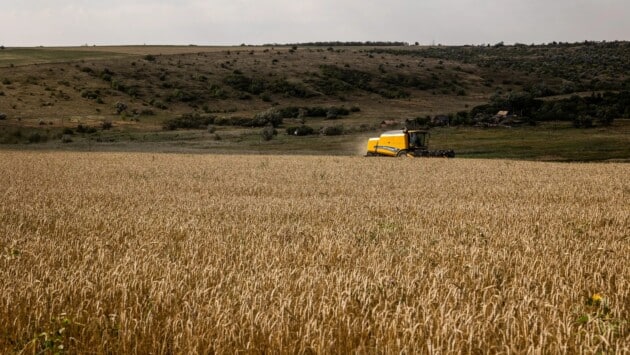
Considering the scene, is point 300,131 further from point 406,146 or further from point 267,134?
point 406,146

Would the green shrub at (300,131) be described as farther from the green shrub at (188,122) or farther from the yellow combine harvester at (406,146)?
the yellow combine harvester at (406,146)

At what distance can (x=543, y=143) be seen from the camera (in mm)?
47094

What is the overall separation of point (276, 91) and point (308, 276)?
3344 inches

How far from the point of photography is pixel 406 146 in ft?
128

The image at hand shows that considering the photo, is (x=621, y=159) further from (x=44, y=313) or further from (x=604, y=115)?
(x=44, y=313)

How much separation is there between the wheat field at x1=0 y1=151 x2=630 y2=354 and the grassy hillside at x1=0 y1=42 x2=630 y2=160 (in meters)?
33.8

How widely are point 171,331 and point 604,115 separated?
6144 centimetres

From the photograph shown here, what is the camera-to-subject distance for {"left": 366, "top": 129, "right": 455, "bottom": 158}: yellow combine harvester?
126 ft

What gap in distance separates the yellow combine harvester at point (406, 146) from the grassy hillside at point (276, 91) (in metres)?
7.32

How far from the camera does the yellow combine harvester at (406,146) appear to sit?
38.4m

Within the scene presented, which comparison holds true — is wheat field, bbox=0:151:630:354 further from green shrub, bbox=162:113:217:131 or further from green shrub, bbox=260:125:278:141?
green shrub, bbox=162:113:217:131

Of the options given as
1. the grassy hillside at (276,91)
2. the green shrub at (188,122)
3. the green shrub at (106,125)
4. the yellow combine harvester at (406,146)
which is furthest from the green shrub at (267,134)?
the yellow combine harvester at (406,146)

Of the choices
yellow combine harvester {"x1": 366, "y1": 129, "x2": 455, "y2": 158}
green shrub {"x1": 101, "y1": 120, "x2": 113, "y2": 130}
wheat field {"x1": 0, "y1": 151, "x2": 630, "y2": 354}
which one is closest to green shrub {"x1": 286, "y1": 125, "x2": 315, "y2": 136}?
green shrub {"x1": 101, "y1": 120, "x2": 113, "y2": 130}

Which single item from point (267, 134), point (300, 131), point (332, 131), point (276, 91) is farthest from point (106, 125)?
point (276, 91)
